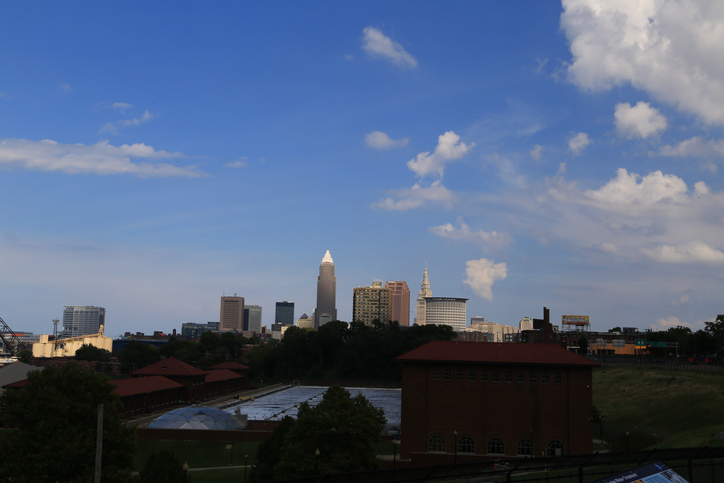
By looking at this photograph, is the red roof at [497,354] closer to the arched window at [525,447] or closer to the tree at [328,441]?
the arched window at [525,447]

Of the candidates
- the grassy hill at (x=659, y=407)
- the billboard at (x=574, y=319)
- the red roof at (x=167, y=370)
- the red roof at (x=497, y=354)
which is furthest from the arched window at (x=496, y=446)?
the billboard at (x=574, y=319)

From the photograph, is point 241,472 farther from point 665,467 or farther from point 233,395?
point 233,395

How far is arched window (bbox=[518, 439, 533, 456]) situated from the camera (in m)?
51.7

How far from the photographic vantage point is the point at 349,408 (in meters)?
40.1

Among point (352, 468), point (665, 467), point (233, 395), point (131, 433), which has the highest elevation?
point (665, 467)

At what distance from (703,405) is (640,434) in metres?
11.5

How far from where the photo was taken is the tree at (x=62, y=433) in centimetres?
3306

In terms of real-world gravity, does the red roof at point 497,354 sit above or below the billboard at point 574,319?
below

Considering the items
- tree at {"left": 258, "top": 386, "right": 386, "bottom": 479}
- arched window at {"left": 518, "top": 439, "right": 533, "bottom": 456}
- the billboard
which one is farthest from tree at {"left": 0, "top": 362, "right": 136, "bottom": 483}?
the billboard

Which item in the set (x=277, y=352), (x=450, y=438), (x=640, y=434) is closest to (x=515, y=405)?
(x=450, y=438)

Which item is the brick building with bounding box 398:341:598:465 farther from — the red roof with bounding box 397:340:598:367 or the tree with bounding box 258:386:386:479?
the tree with bounding box 258:386:386:479

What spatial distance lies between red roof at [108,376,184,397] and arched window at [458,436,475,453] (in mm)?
47624

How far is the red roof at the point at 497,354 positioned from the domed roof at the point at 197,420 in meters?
26.2

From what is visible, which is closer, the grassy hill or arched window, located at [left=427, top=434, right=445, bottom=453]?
arched window, located at [left=427, top=434, right=445, bottom=453]
